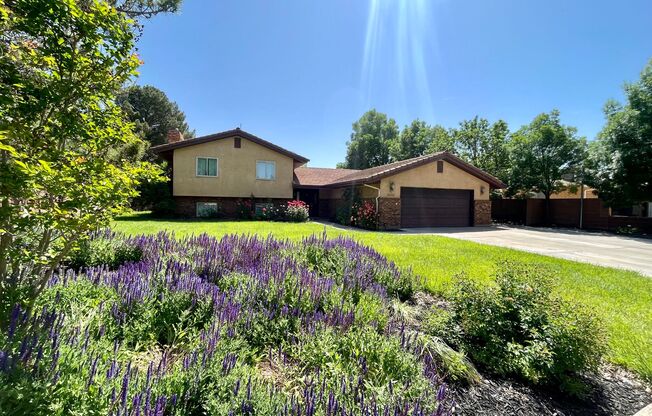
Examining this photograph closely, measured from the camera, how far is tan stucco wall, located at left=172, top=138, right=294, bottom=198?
1827cm

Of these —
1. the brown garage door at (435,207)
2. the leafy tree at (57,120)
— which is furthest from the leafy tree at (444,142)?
the leafy tree at (57,120)

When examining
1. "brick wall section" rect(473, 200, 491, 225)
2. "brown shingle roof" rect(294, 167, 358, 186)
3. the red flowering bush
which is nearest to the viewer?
the red flowering bush

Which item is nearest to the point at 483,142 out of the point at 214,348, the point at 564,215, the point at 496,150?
the point at 496,150

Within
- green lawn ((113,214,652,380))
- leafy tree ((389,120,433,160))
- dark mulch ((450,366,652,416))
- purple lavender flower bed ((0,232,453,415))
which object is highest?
leafy tree ((389,120,433,160))

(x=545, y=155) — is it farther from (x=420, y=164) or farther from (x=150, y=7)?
(x=150, y=7)

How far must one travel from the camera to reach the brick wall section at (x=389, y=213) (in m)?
16.6

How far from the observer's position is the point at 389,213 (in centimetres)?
1686

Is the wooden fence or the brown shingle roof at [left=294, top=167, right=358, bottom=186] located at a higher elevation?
the brown shingle roof at [left=294, top=167, right=358, bottom=186]

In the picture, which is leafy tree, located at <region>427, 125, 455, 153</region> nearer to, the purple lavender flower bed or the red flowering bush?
the red flowering bush

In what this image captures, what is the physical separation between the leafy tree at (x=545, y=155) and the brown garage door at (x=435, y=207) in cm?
645

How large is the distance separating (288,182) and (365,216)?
6652 millimetres

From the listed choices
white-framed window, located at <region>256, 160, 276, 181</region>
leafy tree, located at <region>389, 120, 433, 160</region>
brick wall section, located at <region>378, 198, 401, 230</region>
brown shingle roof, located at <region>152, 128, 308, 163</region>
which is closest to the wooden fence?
brick wall section, located at <region>378, 198, 401, 230</region>

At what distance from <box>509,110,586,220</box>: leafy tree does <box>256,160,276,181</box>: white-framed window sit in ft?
60.9

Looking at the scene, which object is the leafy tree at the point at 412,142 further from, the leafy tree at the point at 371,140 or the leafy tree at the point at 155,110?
the leafy tree at the point at 155,110
